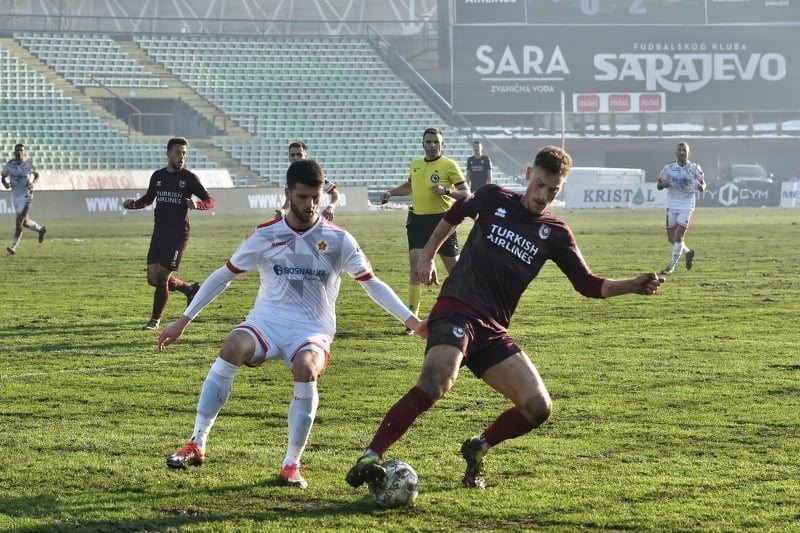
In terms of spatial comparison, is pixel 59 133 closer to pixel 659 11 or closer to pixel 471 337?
pixel 659 11

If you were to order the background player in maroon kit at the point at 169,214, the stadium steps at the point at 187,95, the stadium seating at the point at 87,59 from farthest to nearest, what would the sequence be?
the stadium seating at the point at 87,59 < the stadium steps at the point at 187,95 < the background player in maroon kit at the point at 169,214

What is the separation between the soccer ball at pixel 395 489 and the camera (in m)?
6.70

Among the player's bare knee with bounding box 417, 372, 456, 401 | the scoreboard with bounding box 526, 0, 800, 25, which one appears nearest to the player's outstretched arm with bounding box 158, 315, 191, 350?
the player's bare knee with bounding box 417, 372, 456, 401

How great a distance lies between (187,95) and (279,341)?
54111mm

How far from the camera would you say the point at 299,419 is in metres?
7.21

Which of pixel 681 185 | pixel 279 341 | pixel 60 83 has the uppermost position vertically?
pixel 60 83

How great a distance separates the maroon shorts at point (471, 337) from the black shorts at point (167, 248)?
8.28m

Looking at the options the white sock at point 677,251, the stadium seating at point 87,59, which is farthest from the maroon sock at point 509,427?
the stadium seating at point 87,59

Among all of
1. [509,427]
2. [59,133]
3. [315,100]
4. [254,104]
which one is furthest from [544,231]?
[315,100]

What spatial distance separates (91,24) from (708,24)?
110 feet

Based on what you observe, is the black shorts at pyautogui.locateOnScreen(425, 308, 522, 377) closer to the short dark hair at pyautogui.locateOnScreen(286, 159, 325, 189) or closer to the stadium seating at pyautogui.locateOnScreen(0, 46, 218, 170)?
the short dark hair at pyautogui.locateOnScreen(286, 159, 325, 189)

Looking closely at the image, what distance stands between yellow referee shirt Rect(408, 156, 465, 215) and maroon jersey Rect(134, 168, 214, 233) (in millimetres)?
2442

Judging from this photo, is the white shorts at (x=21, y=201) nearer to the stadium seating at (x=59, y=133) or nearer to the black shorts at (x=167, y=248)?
the black shorts at (x=167, y=248)

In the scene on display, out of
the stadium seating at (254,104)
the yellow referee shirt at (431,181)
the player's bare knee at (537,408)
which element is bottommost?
the player's bare knee at (537,408)
